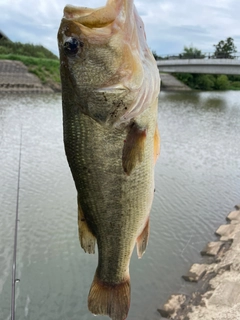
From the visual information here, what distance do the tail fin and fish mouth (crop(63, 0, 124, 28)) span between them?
1388mm

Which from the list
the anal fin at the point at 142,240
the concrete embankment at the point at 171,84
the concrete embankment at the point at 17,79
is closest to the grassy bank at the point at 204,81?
the concrete embankment at the point at 171,84

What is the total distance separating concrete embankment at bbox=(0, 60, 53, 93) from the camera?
27.2 meters

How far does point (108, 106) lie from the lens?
5.80 feet

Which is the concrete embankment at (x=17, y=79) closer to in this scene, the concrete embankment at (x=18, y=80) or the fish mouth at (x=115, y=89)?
the concrete embankment at (x=18, y=80)

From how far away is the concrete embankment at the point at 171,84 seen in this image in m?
46.7

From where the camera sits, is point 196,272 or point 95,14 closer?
point 95,14

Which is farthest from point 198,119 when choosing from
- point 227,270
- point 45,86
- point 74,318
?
point 74,318

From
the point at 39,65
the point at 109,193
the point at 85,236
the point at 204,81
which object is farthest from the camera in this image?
the point at 204,81

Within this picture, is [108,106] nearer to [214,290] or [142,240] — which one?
[142,240]

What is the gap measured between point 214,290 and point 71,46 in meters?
4.41

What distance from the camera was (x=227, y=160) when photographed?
12312 mm

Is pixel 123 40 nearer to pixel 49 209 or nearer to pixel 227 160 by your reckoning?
pixel 49 209

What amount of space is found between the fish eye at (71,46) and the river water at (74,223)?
13.2 ft

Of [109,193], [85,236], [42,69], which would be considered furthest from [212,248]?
[42,69]
